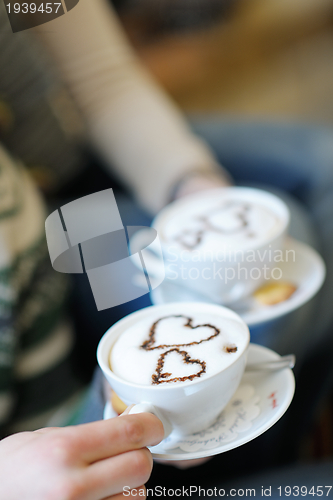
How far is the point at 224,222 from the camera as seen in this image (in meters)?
0.26

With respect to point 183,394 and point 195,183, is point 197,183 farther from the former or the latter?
point 183,394

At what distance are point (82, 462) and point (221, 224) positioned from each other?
0.16m

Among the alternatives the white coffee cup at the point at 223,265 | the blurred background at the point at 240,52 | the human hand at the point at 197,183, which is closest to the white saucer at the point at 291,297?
the white coffee cup at the point at 223,265

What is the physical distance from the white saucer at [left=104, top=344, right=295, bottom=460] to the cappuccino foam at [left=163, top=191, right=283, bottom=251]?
0.08 m

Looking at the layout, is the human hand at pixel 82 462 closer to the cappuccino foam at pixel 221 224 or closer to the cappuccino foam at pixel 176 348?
the cappuccino foam at pixel 176 348

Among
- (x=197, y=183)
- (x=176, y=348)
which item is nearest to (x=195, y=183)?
(x=197, y=183)

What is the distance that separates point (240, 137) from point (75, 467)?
1.47 ft

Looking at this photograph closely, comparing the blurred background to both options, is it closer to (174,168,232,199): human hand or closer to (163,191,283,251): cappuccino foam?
(174,168,232,199): human hand

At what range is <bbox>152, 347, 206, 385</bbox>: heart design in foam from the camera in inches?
6.3

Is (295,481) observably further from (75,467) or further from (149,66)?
(149,66)

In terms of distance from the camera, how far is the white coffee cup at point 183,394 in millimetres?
159

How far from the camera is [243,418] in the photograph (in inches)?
7.2

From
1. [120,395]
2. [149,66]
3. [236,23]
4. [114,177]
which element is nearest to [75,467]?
[120,395]

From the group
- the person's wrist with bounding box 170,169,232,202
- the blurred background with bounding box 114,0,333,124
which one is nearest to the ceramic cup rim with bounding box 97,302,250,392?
the person's wrist with bounding box 170,169,232,202
